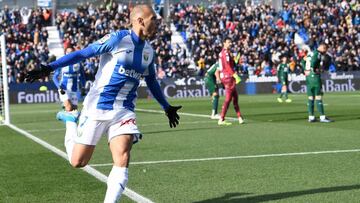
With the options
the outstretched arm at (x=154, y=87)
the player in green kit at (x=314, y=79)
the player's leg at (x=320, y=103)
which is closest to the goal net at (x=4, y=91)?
the player in green kit at (x=314, y=79)

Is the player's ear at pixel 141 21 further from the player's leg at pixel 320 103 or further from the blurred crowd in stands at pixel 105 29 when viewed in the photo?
the blurred crowd in stands at pixel 105 29

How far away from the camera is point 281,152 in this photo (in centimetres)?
1234

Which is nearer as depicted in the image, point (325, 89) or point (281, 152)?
point (281, 152)

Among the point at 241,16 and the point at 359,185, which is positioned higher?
the point at 241,16

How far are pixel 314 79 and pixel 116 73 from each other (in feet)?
45.2

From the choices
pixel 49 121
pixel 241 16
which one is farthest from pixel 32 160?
pixel 241 16

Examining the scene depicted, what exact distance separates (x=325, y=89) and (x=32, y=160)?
35.5 metres

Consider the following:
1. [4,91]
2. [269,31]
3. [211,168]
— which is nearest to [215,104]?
[4,91]

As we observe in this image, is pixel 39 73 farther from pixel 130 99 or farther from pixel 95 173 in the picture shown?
pixel 95 173

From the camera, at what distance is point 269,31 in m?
53.4

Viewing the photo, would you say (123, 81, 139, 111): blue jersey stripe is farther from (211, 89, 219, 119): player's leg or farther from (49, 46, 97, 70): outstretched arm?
(211, 89, 219, 119): player's leg

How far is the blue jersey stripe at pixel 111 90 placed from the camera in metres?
7.22

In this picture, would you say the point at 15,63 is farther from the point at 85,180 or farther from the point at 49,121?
the point at 85,180

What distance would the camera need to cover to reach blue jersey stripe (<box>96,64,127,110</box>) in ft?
23.7
